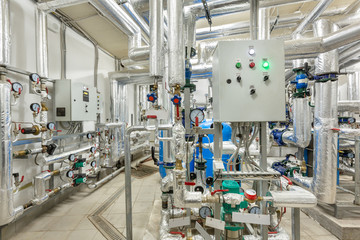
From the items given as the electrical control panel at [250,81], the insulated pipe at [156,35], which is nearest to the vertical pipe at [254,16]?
the electrical control panel at [250,81]

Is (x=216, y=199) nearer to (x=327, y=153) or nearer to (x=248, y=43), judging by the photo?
(x=248, y=43)

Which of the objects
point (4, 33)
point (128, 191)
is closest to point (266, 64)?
point (128, 191)

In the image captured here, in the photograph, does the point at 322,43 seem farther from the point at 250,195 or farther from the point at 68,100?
the point at 68,100

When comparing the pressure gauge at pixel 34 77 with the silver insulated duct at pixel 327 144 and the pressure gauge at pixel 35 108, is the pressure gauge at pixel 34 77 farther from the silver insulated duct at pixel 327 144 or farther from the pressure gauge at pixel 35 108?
the silver insulated duct at pixel 327 144

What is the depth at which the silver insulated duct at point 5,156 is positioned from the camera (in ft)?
4.97

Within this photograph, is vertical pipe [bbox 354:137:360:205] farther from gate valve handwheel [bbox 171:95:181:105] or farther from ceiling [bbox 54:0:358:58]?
gate valve handwheel [bbox 171:95:181:105]

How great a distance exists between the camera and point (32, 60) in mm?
2160

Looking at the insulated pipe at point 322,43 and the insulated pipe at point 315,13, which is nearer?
the insulated pipe at point 322,43

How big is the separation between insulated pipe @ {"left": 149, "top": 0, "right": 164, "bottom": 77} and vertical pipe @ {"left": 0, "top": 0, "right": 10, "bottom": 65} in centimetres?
142

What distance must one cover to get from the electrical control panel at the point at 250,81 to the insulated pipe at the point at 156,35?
0.64m

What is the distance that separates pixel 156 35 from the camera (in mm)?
1677

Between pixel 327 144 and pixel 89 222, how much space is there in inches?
125

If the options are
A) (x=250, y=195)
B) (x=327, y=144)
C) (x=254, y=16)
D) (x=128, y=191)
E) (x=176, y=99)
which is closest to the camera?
(x=250, y=195)

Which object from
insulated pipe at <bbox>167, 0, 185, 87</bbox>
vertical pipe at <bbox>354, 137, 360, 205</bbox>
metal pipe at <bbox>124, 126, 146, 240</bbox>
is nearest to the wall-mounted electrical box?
metal pipe at <bbox>124, 126, 146, 240</bbox>
